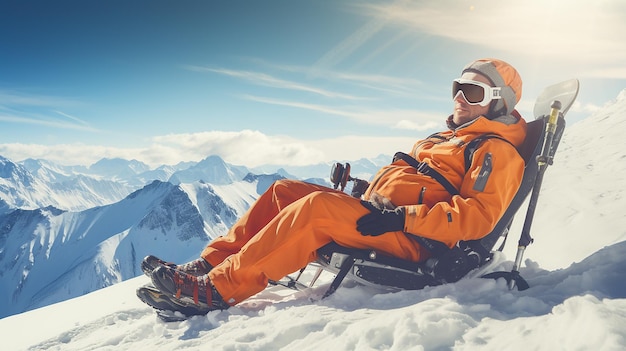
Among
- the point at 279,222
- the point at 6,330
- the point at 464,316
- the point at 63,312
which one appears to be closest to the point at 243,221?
the point at 279,222

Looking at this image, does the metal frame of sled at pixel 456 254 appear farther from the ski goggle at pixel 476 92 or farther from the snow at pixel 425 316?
the ski goggle at pixel 476 92

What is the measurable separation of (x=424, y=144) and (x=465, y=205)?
4.58ft

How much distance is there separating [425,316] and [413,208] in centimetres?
116

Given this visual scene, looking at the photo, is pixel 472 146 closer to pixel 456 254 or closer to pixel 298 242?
pixel 456 254

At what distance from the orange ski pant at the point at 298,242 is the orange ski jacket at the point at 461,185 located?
0.41 m

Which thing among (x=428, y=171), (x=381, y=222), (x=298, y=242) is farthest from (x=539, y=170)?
(x=298, y=242)

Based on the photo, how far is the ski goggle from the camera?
4.64 metres

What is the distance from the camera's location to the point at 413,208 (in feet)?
13.3

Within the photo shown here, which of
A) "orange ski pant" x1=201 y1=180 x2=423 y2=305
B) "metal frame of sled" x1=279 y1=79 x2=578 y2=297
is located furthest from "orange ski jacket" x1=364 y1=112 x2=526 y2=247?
"orange ski pant" x1=201 y1=180 x2=423 y2=305

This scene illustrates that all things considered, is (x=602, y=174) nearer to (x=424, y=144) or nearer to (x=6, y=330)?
(x=424, y=144)

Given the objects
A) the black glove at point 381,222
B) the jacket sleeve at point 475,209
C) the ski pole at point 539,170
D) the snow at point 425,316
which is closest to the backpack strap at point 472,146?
the jacket sleeve at point 475,209

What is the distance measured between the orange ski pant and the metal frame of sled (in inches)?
5.1

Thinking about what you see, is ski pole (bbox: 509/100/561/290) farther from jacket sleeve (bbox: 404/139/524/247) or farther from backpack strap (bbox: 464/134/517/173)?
backpack strap (bbox: 464/134/517/173)

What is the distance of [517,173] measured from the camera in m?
4.20
